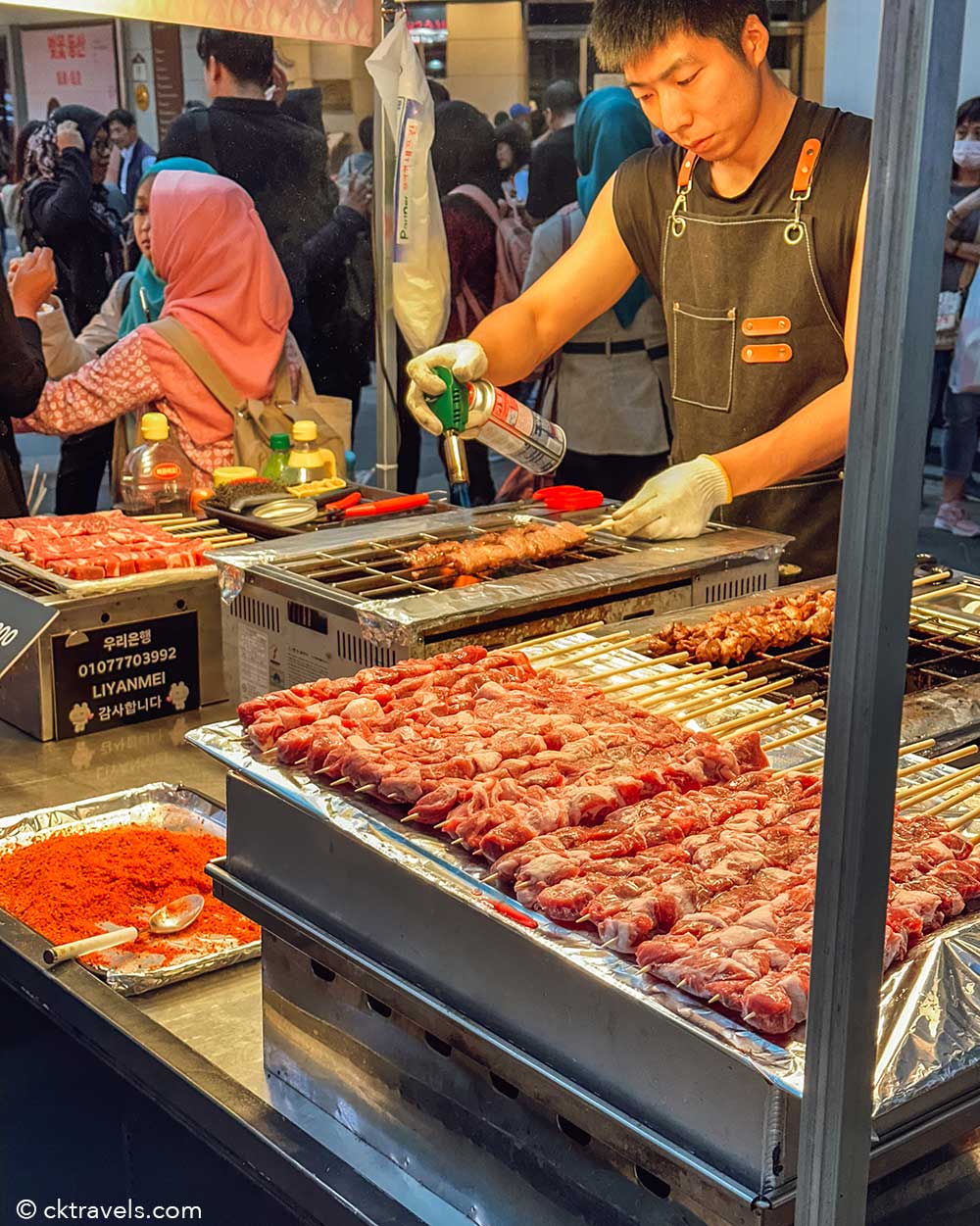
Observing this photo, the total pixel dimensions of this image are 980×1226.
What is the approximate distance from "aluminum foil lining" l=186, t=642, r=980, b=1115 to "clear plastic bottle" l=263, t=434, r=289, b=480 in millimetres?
2259

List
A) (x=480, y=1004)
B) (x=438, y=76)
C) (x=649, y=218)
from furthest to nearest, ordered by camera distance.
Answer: (x=438, y=76)
(x=649, y=218)
(x=480, y=1004)

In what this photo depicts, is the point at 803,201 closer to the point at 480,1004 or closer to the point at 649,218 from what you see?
the point at 649,218

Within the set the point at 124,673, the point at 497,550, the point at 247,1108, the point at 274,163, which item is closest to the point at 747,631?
the point at 497,550

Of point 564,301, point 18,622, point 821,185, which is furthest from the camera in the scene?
point 564,301

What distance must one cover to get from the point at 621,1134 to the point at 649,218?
312cm

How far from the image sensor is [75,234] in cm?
477

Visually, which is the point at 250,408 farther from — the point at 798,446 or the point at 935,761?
the point at 935,761

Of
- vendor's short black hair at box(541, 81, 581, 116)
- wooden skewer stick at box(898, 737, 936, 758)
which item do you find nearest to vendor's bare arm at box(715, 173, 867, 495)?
wooden skewer stick at box(898, 737, 936, 758)

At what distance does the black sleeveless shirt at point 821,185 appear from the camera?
3484 mm

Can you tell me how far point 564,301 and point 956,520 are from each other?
4.23 feet

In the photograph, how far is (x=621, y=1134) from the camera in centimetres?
127

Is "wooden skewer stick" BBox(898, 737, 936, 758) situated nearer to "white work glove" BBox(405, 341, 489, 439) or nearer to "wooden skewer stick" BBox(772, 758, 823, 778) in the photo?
"wooden skewer stick" BBox(772, 758, 823, 778)

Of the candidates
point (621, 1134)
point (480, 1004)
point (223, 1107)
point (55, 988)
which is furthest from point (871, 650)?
point (55, 988)

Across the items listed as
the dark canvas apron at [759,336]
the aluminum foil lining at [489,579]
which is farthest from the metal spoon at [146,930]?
the dark canvas apron at [759,336]
